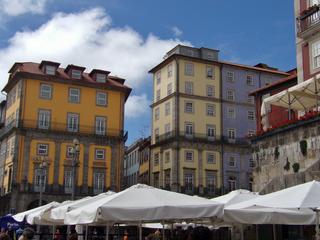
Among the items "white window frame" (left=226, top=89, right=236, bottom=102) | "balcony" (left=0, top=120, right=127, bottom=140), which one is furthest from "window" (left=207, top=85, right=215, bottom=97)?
"balcony" (left=0, top=120, right=127, bottom=140)

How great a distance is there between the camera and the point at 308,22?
75.9 feet

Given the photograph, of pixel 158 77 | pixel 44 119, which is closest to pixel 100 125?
pixel 44 119

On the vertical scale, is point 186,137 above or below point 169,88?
below

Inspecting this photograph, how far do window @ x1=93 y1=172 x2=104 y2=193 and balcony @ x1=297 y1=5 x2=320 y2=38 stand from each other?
1174 inches

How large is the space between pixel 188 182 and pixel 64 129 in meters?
13.4

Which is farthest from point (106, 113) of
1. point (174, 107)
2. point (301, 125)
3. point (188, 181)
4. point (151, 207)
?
point (151, 207)

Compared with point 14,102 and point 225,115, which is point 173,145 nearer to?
point 225,115

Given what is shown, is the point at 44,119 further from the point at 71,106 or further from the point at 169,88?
the point at 169,88

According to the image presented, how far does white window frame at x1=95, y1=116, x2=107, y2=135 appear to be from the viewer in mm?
50688

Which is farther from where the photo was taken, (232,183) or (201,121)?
(201,121)

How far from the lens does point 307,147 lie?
18.3 metres

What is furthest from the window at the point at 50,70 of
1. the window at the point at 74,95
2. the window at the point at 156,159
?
the window at the point at 156,159

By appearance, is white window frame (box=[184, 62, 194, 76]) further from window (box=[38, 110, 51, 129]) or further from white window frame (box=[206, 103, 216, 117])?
window (box=[38, 110, 51, 129])

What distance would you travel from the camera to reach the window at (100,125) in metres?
50.7
